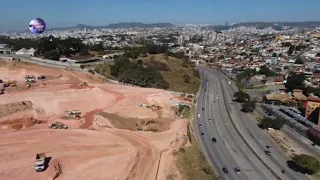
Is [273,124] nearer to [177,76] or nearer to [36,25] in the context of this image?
[177,76]

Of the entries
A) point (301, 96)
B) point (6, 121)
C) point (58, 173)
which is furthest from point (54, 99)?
point (301, 96)

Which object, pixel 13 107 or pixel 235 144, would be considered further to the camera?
pixel 13 107

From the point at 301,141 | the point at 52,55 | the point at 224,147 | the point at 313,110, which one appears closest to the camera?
the point at 224,147

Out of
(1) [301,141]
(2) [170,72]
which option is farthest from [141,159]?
(2) [170,72]

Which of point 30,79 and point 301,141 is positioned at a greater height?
point 30,79

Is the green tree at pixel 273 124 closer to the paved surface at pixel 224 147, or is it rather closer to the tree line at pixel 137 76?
the paved surface at pixel 224 147
